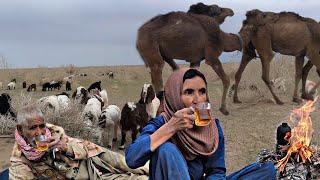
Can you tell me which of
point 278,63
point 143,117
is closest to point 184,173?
point 143,117

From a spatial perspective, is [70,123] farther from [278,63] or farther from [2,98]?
[278,63]

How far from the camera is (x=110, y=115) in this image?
11.2 m

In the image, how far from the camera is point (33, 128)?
5879mm

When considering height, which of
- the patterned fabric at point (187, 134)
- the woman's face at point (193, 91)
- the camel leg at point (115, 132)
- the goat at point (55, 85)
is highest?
the woman's face at point (193, 91)

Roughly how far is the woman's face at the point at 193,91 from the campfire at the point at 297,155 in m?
0.97

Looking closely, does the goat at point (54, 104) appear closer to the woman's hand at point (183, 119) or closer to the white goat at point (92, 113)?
the white goat at point (92, 113)

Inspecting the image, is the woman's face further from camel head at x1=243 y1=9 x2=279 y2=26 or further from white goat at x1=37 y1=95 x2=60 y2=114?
camel head at x1=243 y1=9 x2=279 y2=26

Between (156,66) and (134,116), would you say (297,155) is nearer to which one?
(134,116)

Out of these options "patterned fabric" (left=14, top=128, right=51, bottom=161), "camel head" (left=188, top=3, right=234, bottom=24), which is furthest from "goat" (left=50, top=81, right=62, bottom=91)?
"patterned fabric" (left=14, top=128, right=51, bottom=161)

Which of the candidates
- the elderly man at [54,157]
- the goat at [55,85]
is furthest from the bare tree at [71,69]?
the elderly man at [54,157]

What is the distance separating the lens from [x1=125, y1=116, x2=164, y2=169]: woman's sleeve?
4.56 meters

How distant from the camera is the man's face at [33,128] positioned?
5841 mm

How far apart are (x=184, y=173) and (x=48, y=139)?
1.87 m

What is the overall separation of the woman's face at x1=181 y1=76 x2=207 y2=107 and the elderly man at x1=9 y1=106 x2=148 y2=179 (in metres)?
1.73
